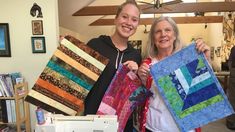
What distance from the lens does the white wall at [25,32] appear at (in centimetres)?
304

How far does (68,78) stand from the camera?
4.86 feet

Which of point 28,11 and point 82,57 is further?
point 28,11

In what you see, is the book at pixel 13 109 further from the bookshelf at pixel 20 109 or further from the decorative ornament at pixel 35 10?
the decorative ornament at pixel 35 10

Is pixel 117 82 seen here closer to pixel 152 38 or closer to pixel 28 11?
pixel 152 38

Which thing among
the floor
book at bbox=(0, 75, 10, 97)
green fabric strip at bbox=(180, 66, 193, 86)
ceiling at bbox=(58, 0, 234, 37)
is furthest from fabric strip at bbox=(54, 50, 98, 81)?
ceiling at bbox=(58, 0, 234, 37)

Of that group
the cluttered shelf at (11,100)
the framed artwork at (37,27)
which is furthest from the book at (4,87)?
the framed artwork at (37,27)

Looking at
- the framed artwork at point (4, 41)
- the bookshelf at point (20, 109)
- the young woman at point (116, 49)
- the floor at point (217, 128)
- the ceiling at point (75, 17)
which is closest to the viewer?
the young woman at point (116, 49)

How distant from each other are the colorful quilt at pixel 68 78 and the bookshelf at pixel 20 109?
1657 millimetres

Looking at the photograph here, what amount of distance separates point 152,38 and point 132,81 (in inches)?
12.0

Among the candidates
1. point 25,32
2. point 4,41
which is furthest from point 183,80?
point 4,41

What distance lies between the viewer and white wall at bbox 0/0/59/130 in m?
3.04

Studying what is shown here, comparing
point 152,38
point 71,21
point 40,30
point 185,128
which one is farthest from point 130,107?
point 71,21

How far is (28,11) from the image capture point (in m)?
3.04

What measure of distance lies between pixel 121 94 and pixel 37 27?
190 cm
